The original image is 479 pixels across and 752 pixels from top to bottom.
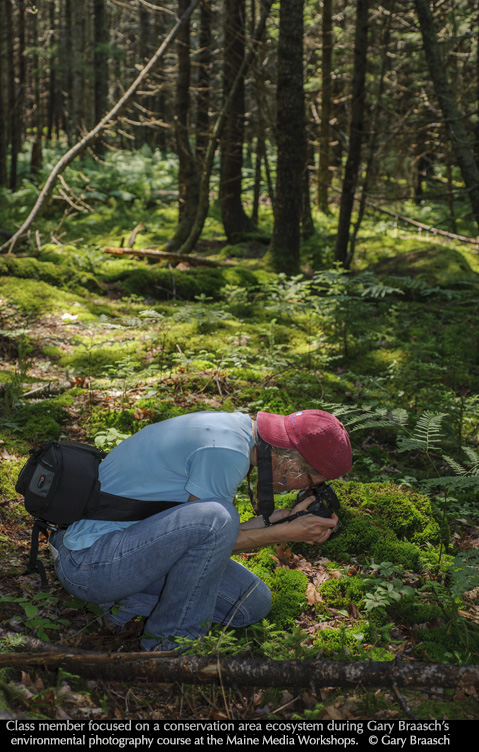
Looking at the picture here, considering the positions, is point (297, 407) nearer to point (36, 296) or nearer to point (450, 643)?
point (450, 643)

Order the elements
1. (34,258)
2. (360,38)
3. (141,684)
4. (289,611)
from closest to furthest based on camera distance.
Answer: (141,684), (289,611), (34,258), (360,38)

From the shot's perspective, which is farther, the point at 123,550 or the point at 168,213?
the point at 168,213

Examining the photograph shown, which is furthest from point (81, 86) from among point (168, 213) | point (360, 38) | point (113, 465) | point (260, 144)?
point (113, 465)

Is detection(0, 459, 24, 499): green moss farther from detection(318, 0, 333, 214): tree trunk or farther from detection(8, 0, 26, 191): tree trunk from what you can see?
detection(8, 0, 26, 191): tree trunk

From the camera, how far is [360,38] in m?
9.87

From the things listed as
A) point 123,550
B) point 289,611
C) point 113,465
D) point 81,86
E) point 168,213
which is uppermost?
point 81,86

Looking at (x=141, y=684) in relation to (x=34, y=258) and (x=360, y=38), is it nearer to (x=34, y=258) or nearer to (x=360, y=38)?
(x=34, y=258)

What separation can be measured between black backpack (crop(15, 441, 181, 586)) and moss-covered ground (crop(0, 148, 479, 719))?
0.51 m

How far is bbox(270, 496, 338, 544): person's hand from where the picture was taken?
330 cm

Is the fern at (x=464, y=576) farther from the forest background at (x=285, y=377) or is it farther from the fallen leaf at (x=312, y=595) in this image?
the fallen leaf at (x=312, y=595)

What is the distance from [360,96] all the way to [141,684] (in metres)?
10.2

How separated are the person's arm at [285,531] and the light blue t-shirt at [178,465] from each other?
374mm

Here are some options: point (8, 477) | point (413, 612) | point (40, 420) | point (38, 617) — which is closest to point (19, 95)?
point (40, 420)

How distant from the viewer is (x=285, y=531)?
10.7ft
